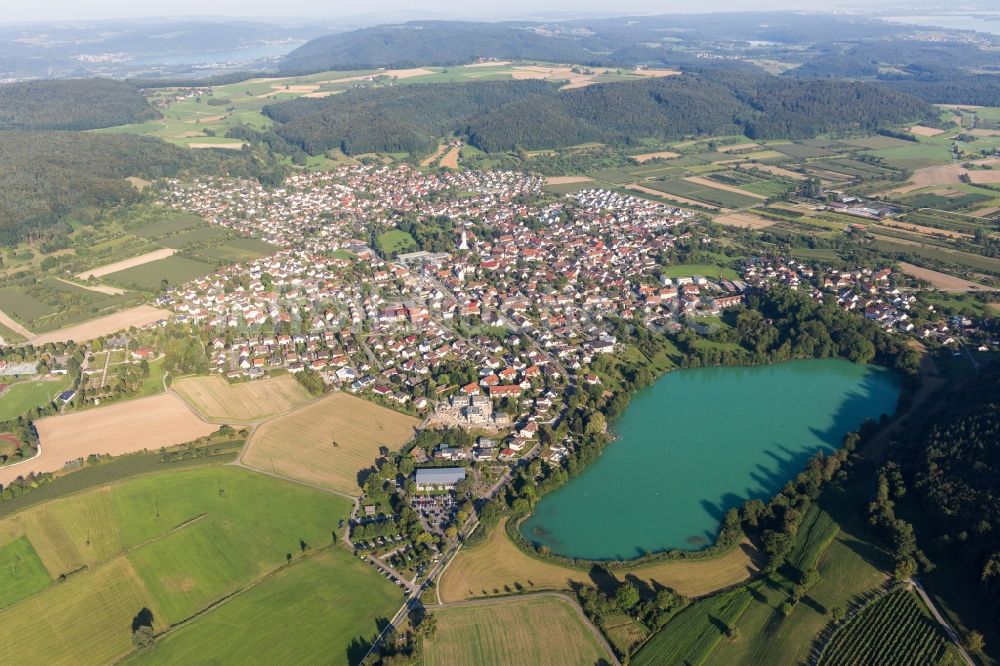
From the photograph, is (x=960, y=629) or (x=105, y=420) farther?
(x=105, y=420)

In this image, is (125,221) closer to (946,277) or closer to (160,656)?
(160,656)

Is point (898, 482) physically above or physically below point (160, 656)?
above

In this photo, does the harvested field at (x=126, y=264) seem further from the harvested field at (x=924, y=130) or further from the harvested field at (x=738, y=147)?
the harvested field at (x=924, y=130)

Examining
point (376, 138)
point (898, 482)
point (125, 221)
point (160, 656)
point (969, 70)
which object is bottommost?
point (160, 656)

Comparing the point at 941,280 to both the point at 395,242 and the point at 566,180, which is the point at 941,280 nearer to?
the point at 566,180

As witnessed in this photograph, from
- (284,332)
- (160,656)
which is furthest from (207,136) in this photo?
(160,656)

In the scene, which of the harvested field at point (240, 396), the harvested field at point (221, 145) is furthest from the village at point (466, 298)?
the harvested field at point (221, 145)

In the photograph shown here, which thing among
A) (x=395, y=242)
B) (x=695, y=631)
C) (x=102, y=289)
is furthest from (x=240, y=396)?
(x=395, y=242)
